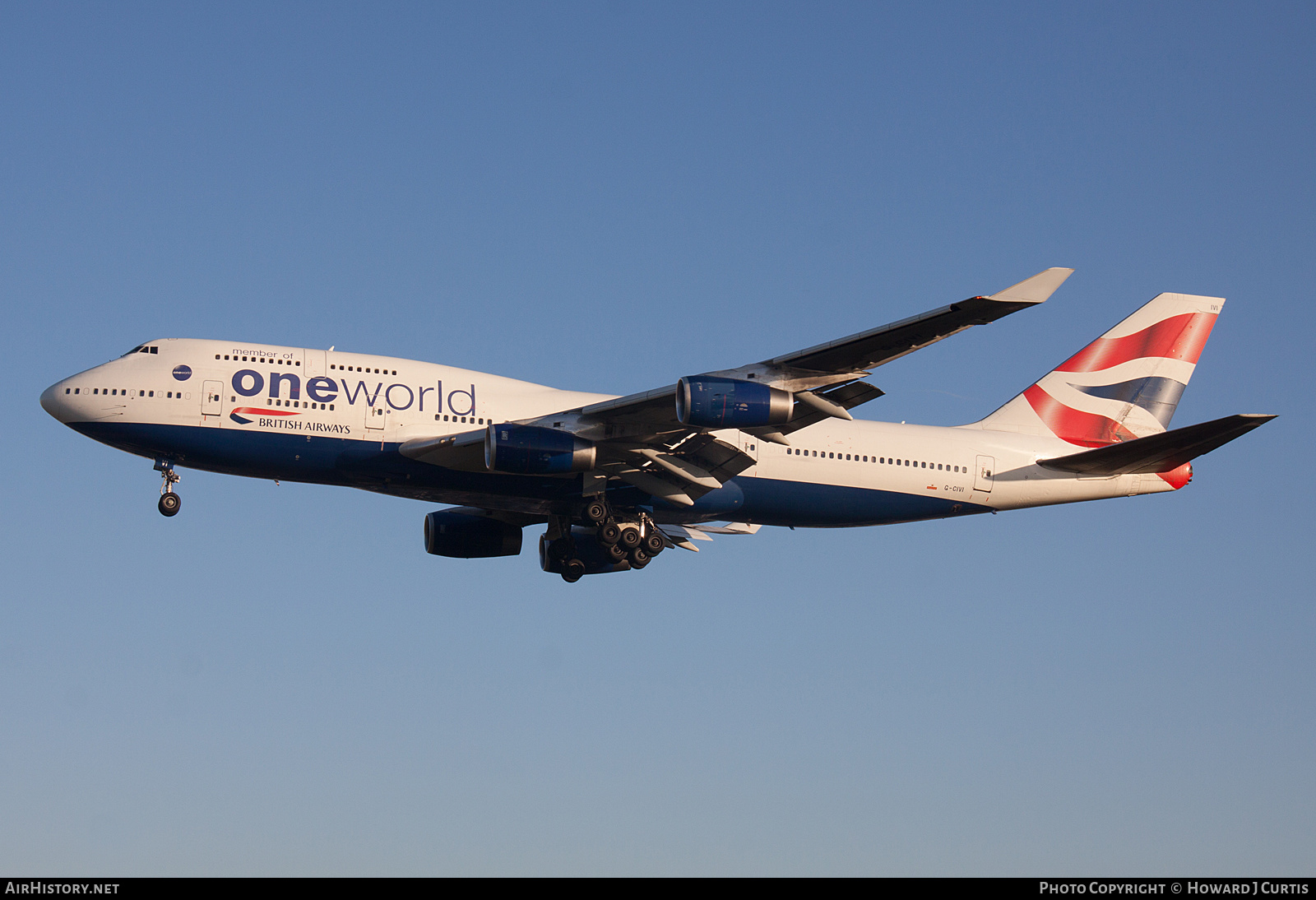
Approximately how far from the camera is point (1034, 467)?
126 feet

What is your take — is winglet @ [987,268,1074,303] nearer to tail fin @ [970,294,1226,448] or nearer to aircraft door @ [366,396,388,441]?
tail fin @ [970,294,1226,448]

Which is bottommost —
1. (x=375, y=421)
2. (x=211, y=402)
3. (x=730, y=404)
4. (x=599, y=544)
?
(x=599, y=544)

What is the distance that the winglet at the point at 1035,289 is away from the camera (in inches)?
1049

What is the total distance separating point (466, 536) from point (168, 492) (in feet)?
30.4

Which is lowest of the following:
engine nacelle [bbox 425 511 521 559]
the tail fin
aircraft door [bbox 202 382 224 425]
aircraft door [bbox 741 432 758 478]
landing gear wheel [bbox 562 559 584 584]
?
landing gear wheel [bbox 562 559 584 584]

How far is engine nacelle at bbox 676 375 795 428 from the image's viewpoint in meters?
30.2

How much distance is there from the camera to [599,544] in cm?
3569

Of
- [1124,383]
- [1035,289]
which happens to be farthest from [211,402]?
[1124,383]

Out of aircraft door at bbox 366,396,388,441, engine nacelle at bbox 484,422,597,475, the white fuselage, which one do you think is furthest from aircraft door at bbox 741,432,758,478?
aircraft door at bbox 366,396,388,441

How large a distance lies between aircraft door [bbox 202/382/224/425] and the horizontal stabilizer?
2293cm

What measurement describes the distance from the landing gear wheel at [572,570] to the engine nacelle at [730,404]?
383 inches

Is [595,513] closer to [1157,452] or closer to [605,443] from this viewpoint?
[605,443]
